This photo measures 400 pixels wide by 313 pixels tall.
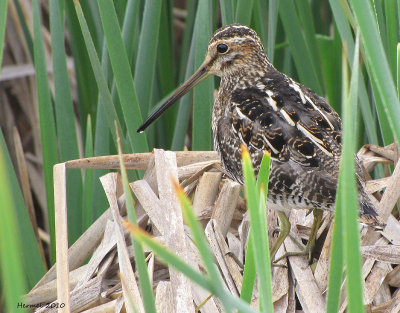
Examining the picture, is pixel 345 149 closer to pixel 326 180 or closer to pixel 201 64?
pixel 326 180

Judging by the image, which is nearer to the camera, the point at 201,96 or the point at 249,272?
the point at 249,272

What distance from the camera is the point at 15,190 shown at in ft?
7.30

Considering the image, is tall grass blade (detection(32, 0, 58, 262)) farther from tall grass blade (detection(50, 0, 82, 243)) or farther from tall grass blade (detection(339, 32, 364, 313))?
tall grass blade (detection(339, 32, 364, 313))

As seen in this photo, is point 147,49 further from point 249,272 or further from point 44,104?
point 249,272

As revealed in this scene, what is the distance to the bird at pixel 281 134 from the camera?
6.58 ft

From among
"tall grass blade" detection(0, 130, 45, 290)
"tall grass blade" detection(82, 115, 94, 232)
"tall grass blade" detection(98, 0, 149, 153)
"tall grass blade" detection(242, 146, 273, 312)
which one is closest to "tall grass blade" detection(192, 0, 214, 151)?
"tall grass blade" detection(98, 0, 149, 153)

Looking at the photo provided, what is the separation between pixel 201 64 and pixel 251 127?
1.32ft

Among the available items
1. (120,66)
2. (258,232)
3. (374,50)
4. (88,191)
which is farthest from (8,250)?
(88,191)

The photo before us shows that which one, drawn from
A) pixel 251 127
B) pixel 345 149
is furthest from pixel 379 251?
pixel 345 149

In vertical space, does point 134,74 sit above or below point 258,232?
above

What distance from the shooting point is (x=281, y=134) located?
2084mm

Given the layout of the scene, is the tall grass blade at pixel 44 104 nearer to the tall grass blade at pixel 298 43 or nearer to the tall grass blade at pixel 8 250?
the tall grass blade at pixel 298 43

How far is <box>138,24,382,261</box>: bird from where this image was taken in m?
2.01

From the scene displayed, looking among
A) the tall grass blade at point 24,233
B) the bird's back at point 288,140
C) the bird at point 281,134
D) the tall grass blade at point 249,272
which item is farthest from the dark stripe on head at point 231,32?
the tall grass blade at point 249,272
